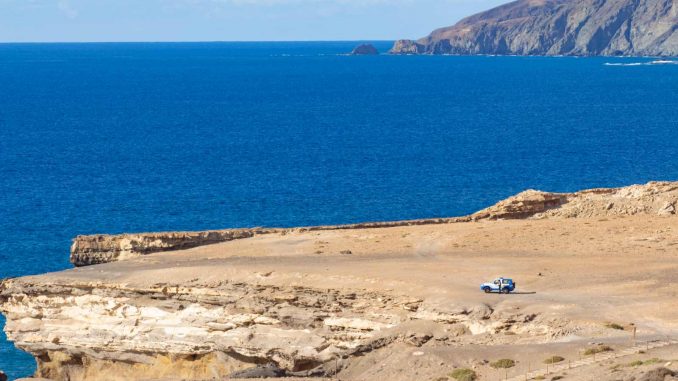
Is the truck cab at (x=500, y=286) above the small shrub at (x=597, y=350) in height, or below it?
above

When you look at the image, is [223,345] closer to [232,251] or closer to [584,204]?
[232,251]

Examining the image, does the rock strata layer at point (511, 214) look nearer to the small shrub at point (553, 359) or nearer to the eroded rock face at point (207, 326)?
the eroded rock face at point (207, 326)

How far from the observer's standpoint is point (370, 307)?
158 ft

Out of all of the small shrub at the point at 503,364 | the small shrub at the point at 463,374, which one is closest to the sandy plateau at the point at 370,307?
the small shrub at the point at 503,364

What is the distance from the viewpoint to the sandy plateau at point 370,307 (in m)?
43.3

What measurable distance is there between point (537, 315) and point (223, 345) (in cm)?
1241

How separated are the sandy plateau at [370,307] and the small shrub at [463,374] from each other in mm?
376

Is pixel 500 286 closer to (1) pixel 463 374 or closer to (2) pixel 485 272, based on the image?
(2) pixel 485 272

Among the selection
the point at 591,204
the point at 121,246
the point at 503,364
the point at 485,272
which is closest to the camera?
the point at 503,364

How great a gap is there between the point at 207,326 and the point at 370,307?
667cm

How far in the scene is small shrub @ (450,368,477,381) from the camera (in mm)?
40219

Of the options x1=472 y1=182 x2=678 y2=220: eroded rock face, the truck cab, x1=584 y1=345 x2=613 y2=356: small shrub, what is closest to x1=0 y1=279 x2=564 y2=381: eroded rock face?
the truck cab

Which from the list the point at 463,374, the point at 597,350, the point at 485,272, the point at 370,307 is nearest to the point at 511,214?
the point at 485,272

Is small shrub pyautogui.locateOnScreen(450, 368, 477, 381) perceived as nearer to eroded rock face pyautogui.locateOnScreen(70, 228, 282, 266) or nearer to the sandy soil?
the sandy soil
